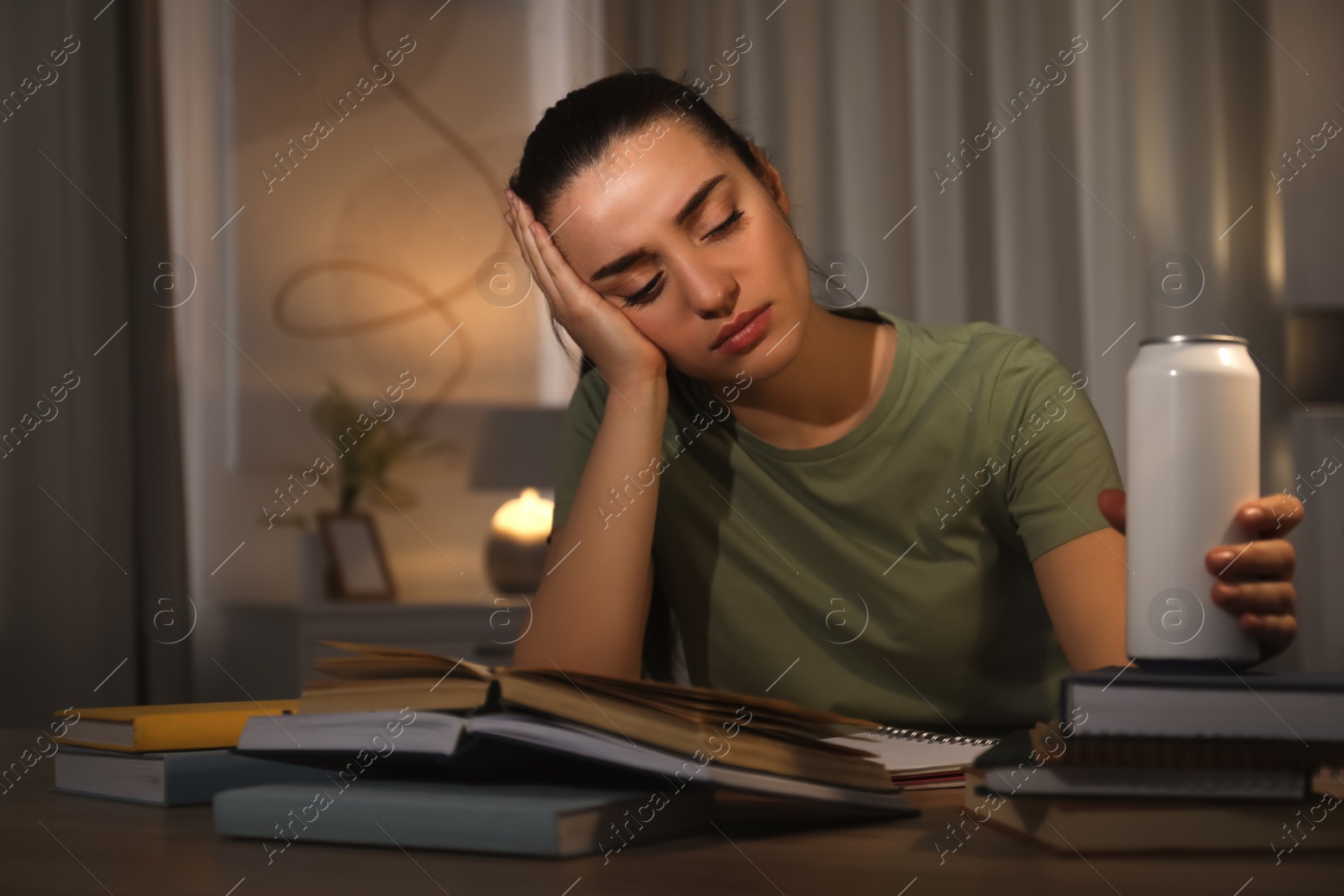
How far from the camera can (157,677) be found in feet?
9.50

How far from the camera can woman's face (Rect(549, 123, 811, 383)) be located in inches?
44.9

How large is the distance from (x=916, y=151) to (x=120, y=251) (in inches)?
75.7

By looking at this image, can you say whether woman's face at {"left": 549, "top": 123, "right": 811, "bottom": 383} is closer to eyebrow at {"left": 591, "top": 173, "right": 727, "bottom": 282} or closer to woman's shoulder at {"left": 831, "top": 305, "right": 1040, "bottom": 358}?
eyebrow at {"left": 591, "top": 173, "right": 727, "bottom": 282}

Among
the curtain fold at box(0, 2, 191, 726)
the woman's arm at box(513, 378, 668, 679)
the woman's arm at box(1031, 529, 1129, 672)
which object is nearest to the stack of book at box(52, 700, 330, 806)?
the woman's arm at box(513, 378, 668, 679)

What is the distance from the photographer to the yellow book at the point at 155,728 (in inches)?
32.1

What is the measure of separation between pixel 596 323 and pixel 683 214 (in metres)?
0.17

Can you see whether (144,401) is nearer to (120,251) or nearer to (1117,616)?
(120,251)

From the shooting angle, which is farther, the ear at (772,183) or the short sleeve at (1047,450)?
the ear at (772,183)

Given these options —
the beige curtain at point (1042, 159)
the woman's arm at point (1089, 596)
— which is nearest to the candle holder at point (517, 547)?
the beige curtain at point (1042, 159)

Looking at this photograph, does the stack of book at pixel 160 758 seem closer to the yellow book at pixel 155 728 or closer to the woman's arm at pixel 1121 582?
the yellow book at pixel 155 728

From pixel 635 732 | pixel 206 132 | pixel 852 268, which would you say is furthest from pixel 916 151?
pixel 635 732

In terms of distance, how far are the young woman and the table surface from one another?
55 centimetres

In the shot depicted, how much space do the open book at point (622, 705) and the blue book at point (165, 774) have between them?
0.14m

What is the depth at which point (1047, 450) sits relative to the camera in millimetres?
1196
